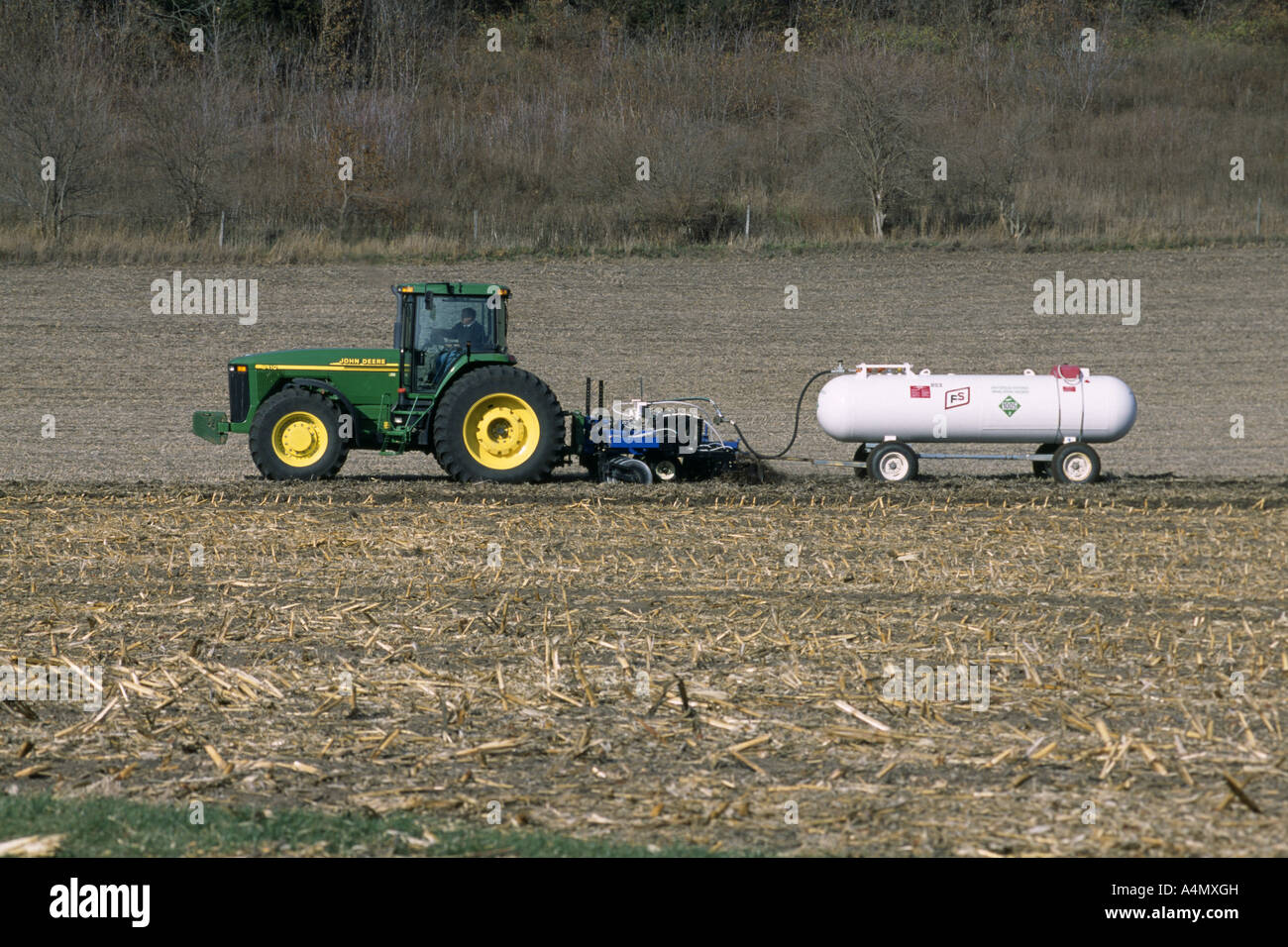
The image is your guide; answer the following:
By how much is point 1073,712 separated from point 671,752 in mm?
2104

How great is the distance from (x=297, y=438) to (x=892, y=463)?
22.7ft

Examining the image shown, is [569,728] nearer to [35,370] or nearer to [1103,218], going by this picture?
[35,370]

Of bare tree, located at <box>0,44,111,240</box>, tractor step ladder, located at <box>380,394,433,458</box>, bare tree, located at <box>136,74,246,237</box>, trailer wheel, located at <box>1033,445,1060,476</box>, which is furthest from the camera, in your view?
bare tree, located at <box>136,74,246,237</box>

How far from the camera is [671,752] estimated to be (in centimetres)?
645

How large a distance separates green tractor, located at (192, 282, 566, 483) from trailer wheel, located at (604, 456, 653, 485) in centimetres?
58

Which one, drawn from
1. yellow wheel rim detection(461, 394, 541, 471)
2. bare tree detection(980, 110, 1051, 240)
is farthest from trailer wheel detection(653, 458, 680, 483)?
bare tree detection(980, 110, 1051, 240)

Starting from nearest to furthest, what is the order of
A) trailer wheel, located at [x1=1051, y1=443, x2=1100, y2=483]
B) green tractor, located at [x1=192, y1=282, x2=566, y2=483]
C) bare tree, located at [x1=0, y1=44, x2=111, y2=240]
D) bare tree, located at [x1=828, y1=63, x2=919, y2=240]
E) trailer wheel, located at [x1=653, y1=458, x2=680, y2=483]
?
green tractor, located at [x1=192, y1=282, x2=566, y2=483] → trailer wheel, located at [x1=653, y1=458, x2=680, y2=483] → trailer wheel, located at [x1=1051, y1=443, x2=1100, y2=483] → bare tree, located at [x1=0, y1=44, x2=111, y2=240] → bare tree, located at [x1=828, y1=63, x2=919, y2=240]

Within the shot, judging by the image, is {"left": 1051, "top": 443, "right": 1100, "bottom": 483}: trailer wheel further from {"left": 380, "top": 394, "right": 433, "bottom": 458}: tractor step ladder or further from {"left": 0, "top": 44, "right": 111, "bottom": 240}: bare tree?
{"left": 0, "top": 44, "right": 111, "bottom": 240}: bare tree

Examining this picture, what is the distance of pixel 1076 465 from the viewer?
1605cm

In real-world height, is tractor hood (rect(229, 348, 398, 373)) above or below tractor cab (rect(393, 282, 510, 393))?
below

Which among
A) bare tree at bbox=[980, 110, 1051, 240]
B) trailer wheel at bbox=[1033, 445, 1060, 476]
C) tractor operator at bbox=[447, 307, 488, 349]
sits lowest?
trailer wheel at bbox=[1033, 445, 1060, 476]

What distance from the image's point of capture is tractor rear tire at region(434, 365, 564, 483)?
14.8m

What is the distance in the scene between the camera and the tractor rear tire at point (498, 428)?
581 inches
